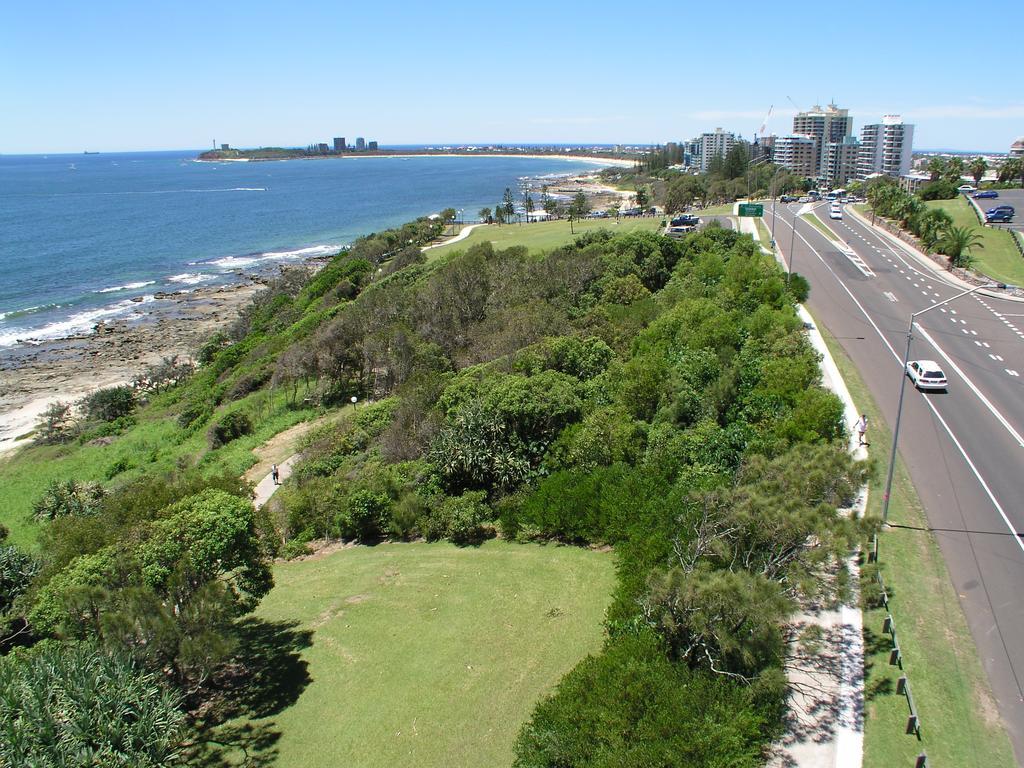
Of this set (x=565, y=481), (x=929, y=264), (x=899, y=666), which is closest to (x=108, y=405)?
(x=565, y=481)

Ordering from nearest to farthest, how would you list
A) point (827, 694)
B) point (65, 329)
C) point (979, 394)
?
point (827, 694), point (979, 394), point (65, 329)

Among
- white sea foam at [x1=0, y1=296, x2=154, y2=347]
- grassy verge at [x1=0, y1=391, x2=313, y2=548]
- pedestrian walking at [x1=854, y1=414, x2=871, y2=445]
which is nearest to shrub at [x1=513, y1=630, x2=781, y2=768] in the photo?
pedestrian walking at [x1=854, y1=414, x2=871, y2=445]

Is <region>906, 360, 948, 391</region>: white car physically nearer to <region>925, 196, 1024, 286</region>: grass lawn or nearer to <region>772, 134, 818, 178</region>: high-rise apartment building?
<region>925, 196, 1024, 286</region>: grass lawn

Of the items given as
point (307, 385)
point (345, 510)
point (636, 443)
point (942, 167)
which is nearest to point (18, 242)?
point (307, 385)

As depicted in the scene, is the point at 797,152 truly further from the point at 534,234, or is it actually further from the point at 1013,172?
the point at 534,234

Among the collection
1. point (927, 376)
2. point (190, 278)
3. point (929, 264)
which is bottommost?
point (190, 278)

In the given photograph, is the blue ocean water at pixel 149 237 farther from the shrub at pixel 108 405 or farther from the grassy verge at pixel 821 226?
the grassy verge at pixel 821 226

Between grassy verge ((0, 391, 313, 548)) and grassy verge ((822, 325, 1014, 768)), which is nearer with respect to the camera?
grassy verge ((822, 325, 1014, 768))
